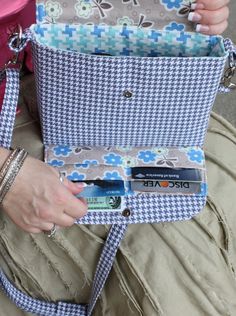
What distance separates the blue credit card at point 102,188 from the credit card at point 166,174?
27mm

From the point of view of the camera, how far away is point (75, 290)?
0.86 m

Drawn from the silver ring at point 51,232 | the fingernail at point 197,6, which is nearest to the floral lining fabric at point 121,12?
the fingernail at point 197,6

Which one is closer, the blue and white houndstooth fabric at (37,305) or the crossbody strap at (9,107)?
the crossbody strap at (9,107)

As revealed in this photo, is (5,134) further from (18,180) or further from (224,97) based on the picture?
(224,97)

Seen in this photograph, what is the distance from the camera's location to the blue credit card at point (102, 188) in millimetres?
756

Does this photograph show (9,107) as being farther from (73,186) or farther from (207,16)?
(207,16)

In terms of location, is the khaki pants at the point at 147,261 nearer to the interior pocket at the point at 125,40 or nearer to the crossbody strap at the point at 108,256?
the crossbody strap at the point at 108,256

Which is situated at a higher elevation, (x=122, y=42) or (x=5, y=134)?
(x=122, y=42)

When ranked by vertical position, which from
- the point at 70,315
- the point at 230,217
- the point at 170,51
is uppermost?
the point at 170,51

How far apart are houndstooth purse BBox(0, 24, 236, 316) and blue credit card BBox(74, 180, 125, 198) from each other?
0.07 ft

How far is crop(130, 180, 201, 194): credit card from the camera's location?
30.0 inches

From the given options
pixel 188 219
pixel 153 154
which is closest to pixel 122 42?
pixel 153 154

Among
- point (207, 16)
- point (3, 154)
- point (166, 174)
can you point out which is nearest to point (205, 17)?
point (207, 16)

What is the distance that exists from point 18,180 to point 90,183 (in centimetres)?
11
